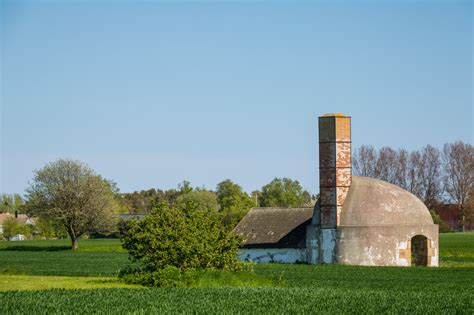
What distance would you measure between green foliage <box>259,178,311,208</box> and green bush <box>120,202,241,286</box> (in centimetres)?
10082

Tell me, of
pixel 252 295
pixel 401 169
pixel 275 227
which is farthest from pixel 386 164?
pixel 252 295

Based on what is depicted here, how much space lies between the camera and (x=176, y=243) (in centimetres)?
3853

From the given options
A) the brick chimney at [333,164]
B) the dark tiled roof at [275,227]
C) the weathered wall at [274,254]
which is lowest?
the weathered wall at [274,254]

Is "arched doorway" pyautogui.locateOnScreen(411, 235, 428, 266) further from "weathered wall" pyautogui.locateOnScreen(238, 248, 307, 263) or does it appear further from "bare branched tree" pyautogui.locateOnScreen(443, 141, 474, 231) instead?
"bare branched tree" pyautogui.locateOnScreen(443, 141, 474, 231)

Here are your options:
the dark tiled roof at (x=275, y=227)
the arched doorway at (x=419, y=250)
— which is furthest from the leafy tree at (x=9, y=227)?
the arched doorway at (x=419, y=250)

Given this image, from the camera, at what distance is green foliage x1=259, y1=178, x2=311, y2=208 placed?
14400 cm

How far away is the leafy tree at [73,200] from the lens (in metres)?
83.5

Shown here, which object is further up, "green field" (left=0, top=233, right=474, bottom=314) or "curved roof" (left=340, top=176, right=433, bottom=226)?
"curved roof" (left=340, top=176, right=433, bottom=226)

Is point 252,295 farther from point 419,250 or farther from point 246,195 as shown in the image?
point 246,195

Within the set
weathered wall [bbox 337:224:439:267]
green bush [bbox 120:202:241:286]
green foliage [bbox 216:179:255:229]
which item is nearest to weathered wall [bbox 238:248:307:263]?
weathered wall [bbox 337:224:439:267]

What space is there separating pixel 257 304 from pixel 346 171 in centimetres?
2922

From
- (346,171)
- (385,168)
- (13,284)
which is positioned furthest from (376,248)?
(385,168)

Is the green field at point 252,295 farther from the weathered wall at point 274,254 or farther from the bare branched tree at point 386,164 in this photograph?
the bare branched tree at point 386,164

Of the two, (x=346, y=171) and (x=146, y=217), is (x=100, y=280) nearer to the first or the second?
(x=146, y=217)
